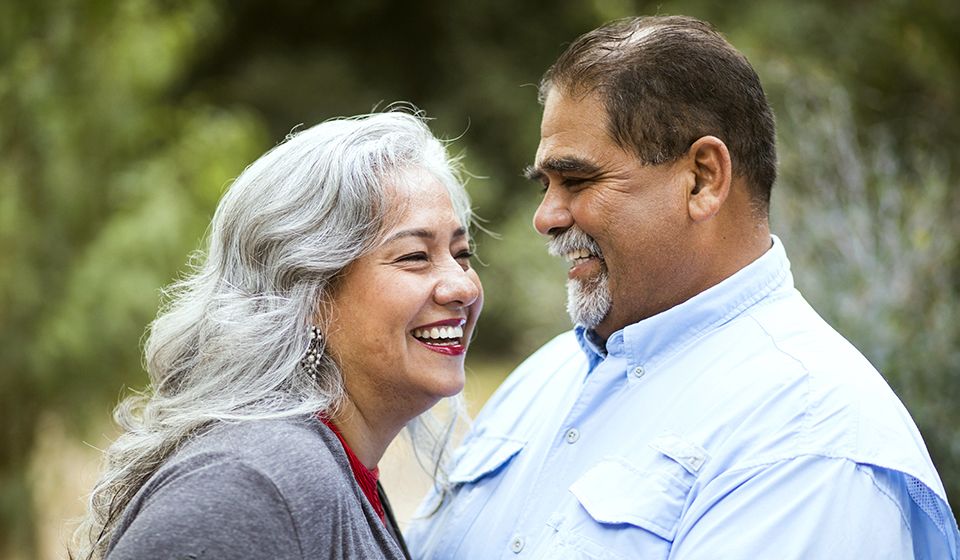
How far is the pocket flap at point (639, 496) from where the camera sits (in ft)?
7.02

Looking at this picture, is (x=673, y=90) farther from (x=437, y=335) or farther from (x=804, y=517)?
(x=804, y=517)

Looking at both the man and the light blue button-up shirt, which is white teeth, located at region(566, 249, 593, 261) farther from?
the light blue button-up shirt

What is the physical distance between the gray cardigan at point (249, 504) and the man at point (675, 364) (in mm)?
480

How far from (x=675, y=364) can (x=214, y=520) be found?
3.46ft

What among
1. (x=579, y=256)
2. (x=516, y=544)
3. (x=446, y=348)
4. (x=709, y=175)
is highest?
(x=709, y=175)

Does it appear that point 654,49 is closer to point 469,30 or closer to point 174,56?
point 174,56

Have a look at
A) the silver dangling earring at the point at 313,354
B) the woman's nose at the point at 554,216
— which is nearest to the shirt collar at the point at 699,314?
the woman's nose at the point at 554,216

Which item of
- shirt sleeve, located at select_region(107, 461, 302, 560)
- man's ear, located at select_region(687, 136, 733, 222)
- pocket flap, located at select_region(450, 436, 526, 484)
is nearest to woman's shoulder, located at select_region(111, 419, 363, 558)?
shirt sleeve, located at select_region(107, 461, 302, 560)

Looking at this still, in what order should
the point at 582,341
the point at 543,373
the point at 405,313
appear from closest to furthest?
the point at 405,313 < the point at 582,341 < the point at 543,373

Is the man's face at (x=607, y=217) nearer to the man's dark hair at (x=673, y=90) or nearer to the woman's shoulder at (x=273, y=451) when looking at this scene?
the man's dark hair at (x=673, y=90)

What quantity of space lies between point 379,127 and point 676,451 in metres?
1.00

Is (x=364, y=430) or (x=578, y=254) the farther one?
(x=578, y=254)

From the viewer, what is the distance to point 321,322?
2.38 metres

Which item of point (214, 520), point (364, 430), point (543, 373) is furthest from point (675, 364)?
point (214, 520)
